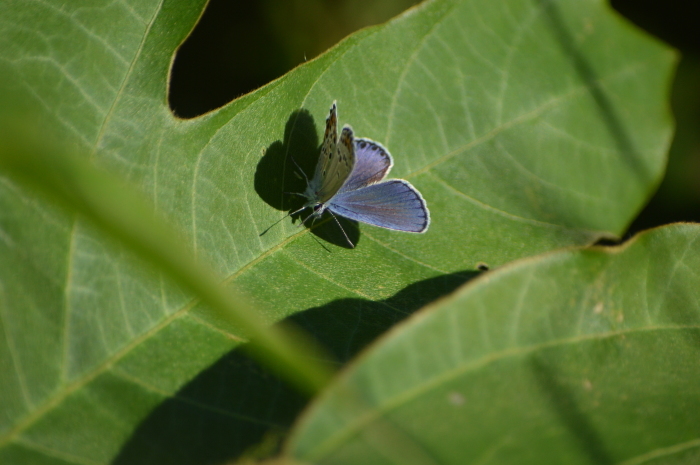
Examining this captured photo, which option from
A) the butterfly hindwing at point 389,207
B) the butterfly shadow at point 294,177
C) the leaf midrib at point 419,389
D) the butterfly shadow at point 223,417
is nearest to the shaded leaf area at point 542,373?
the leaf midrib at point 419,389

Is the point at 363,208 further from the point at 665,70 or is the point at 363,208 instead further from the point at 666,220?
the point at 666,220

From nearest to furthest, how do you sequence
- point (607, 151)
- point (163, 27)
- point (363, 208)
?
1. point (163, 27)
2. point (607, 151)
3. point (363, 208)

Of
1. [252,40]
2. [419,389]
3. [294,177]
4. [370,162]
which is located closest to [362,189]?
[370,162]

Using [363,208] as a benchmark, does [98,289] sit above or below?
above

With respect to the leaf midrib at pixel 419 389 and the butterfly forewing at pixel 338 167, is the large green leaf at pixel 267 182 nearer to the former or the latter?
the butterfly forewing at pixel 338 167

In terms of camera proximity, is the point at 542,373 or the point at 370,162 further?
the point at 370,162

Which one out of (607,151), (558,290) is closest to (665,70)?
(607,151)

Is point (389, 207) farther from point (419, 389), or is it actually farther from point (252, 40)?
point (252, 40)
